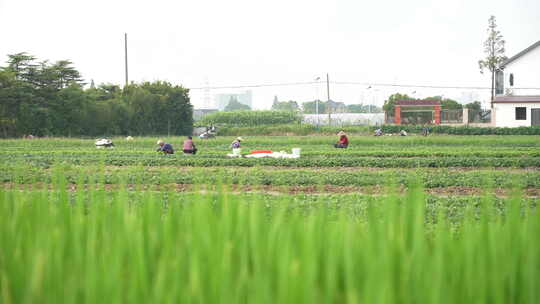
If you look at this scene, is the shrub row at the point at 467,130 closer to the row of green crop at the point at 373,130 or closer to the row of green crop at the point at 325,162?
the row of green crop at the point at 373,130

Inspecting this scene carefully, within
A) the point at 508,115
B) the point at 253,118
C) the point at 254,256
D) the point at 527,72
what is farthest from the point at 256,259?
the point at 253,118

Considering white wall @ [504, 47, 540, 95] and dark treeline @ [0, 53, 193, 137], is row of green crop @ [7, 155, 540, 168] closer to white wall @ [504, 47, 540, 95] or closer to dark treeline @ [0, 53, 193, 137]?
dark treeline @ [0, 53, 193, 137]

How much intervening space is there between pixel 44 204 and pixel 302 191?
12182 millimetres

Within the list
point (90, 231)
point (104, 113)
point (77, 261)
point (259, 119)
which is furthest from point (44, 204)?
point (259, 119)

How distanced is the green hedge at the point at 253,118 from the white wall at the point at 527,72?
923 inches

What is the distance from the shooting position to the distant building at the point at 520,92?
5094 centimetres

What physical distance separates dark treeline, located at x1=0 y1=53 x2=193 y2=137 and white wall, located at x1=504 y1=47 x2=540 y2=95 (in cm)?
2742

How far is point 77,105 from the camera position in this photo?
158 ft

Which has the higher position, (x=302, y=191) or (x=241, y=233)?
(x=241, y=233)

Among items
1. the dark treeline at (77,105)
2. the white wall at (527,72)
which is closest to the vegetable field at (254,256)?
the dark treeline at (77,105)

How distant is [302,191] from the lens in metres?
15.8

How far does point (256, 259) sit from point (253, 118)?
69109 mm

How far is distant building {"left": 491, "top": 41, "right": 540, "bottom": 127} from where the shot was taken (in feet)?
167

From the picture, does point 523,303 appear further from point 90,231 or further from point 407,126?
point 407,126
